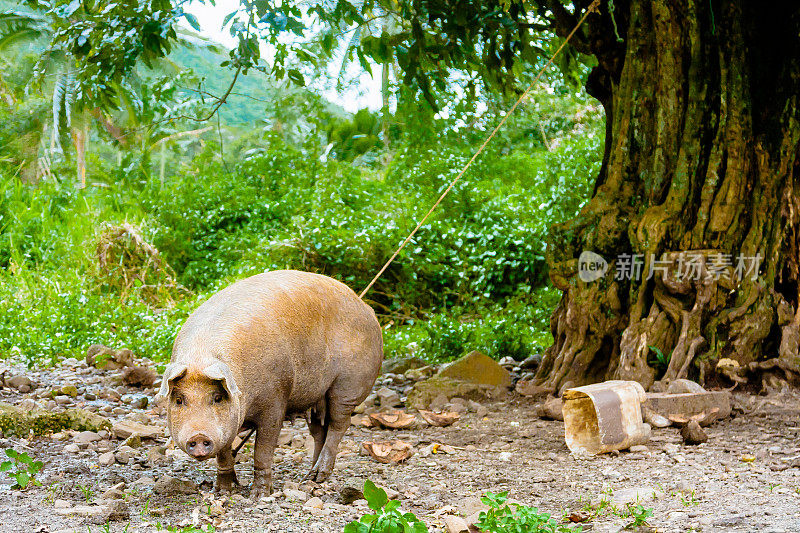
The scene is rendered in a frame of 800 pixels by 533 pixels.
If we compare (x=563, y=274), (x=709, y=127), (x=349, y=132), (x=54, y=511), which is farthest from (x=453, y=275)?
(x=349, y=132)

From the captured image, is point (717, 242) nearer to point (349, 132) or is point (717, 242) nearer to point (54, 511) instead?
point (54, 511)

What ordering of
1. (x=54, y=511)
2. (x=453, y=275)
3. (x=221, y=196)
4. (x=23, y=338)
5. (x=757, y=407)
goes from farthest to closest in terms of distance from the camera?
(x=221, y=196) → (x=453, y=275) → (x=23, y=338) → (x=757, y=407) → (x=54, y=511)

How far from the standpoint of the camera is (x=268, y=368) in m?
4.04

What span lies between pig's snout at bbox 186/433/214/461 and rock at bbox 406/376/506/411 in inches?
127

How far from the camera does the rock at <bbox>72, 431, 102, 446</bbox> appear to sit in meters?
5.24

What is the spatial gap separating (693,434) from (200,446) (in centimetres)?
320

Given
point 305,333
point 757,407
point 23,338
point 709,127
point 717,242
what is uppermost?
point 709,127

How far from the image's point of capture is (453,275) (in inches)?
436

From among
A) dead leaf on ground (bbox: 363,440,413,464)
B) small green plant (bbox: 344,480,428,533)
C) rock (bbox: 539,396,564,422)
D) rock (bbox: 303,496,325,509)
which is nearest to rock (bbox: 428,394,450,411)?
rock (bbox: 539,396,564,422)

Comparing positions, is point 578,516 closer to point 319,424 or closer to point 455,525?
point 455,525

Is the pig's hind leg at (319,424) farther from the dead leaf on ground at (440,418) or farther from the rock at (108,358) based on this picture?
the rock at (108,358)

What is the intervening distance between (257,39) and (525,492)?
13.7ft

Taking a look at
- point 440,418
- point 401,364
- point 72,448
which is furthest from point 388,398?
point 72,448

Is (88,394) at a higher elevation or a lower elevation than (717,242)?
lower
